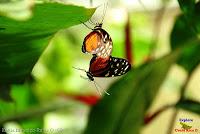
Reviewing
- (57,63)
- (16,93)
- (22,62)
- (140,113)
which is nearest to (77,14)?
(22,62)

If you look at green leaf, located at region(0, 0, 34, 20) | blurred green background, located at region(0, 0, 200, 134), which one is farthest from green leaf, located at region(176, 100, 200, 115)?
green leaf, located at region(0, 0, 34, 20)

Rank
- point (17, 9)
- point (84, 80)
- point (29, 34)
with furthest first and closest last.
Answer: point (84, 80) < point (29, 34) < point (17, 9)

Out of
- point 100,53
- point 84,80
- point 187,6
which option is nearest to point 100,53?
point 100,53

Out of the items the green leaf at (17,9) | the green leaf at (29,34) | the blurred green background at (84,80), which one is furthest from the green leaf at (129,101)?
the green leaf at (17,9)

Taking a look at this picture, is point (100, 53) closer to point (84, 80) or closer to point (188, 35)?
point (188, 35)

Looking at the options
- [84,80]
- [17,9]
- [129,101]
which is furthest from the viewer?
[84,80]

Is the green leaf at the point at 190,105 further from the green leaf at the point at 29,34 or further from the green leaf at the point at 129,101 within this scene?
the green leaf at the point at 29,34

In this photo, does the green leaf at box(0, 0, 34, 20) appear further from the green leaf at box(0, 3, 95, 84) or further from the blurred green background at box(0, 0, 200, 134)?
the blurred green background at box(0, 0, 200, 134)
